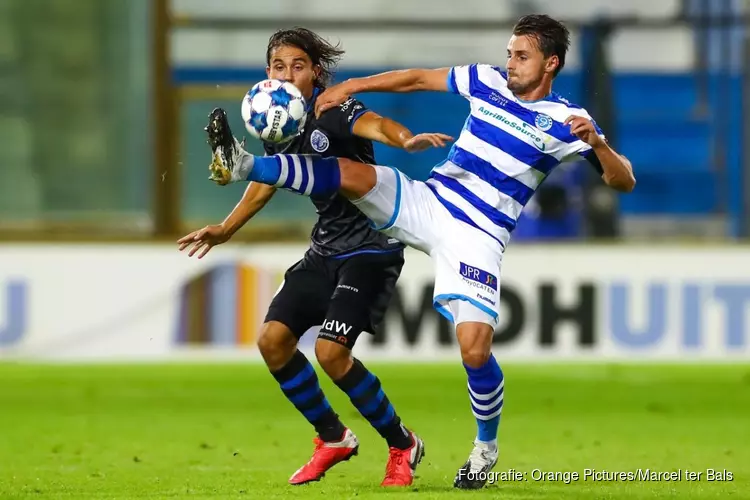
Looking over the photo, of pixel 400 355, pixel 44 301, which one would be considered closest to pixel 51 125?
pixel 44 301

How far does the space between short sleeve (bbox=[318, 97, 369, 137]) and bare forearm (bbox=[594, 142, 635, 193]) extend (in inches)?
42.4

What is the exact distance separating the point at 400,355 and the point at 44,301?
3.08 metres

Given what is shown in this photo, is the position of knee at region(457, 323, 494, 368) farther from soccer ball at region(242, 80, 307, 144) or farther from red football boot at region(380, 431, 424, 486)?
soccer ball at region(242, 80, 307, 144)

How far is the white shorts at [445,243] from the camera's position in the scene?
6.42 m

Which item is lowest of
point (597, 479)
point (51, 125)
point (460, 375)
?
point (460, 375)

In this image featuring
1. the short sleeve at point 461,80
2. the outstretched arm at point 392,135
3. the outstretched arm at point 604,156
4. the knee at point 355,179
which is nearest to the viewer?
the outstretched arm at point 392,135

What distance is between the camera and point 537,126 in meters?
6.54

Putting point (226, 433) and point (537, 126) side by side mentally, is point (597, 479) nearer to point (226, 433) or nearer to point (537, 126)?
point (537, 126)

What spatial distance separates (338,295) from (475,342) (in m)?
0.73

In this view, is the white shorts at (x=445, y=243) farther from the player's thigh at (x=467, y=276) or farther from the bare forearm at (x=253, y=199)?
the bare forearm at (x=253, y=199)

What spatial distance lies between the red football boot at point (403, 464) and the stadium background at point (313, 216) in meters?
2.59

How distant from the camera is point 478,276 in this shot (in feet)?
21.1

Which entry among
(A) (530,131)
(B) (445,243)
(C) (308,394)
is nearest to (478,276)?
(B) (445,243)

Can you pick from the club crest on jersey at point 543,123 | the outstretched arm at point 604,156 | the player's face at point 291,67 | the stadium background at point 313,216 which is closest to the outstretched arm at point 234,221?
the player's face at point 291,67
